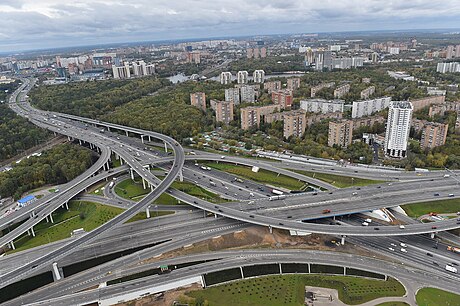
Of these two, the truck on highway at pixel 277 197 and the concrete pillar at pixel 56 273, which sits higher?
the truck on highway at pixel 277 197

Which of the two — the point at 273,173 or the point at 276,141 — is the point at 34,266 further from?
the point at 276,141

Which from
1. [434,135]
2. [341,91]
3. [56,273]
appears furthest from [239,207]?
[341,91]

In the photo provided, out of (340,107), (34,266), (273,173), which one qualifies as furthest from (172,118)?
(34,266)

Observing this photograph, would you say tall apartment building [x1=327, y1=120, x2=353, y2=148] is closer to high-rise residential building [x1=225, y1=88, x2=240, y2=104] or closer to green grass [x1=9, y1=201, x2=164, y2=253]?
green grass [x1=9, y1=201, x2=164, y2=253]

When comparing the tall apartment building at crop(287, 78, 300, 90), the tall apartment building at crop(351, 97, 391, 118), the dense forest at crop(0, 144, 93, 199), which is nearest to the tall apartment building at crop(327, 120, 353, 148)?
the tall apartment building at crop(351, 97, 391, 118)

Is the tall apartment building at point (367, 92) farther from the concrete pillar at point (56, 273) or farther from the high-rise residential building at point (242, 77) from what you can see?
the concrete pillar at point (56, 273)

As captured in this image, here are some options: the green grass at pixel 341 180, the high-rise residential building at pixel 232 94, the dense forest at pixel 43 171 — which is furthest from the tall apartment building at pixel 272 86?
the dense forest at pixel 43 171
